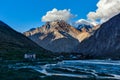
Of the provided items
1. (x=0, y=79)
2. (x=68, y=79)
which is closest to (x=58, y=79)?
(x=68, y=79)

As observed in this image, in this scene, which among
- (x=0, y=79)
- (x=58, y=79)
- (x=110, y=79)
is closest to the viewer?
(x=0, y=79)

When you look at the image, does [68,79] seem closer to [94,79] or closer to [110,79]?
[94,79]

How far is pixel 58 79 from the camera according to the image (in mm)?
79250

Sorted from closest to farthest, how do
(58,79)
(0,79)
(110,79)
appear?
(0,79) < (58,79) < (110,79)

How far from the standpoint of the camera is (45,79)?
76500mm

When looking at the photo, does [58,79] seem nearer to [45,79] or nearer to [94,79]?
[45,79]

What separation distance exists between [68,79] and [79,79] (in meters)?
2.83

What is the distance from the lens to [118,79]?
3369 inches

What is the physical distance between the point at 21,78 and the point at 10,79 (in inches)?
150

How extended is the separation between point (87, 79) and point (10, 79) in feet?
62.9

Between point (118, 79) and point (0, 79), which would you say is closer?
point (0, 79)

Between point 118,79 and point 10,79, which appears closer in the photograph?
point 10,79

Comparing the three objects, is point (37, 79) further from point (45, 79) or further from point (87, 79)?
point (87, 79)

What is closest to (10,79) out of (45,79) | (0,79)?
(0,79)
